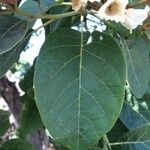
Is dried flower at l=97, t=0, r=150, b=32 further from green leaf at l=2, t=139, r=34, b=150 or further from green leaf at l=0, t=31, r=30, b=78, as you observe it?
green leaf at l=2, t=139, r=34, b=150

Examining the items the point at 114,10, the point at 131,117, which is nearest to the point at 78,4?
the point at 114,10

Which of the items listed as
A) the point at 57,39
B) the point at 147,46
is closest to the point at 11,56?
the point at 57,39

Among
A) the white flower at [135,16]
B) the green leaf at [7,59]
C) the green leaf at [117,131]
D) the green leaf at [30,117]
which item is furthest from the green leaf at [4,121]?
the white flower at [135,16]

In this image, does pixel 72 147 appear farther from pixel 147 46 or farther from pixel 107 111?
pixel 147 46

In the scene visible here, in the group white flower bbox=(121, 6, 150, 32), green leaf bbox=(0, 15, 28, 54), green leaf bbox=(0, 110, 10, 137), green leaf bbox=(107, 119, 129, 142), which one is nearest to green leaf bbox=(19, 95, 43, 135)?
green leaf bbox=(0, 110, 10, 137)

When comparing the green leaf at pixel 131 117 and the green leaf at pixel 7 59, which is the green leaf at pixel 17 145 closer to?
the green leaf at pixel 131 117
